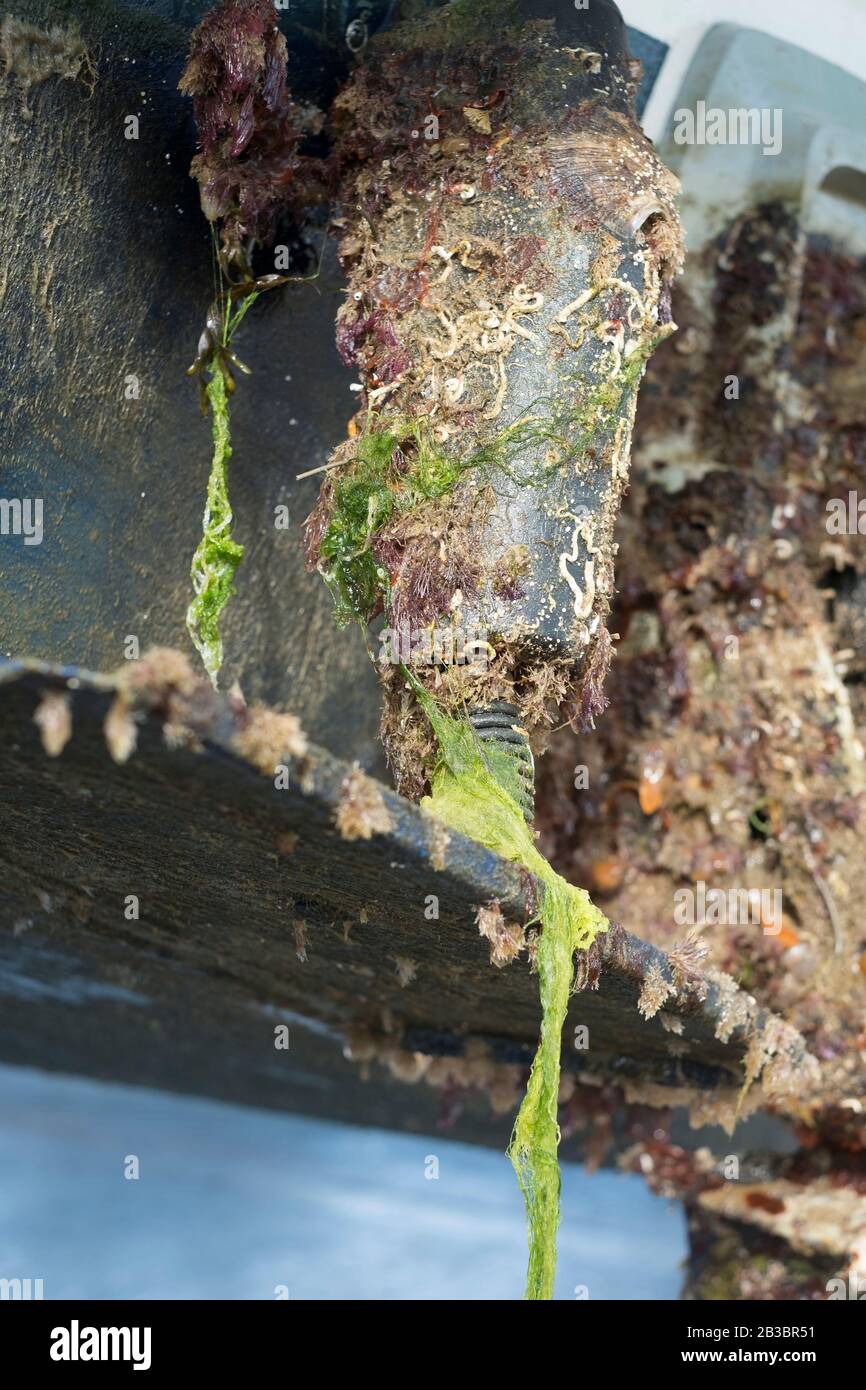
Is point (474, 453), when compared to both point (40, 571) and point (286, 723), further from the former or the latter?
point (286, 723)

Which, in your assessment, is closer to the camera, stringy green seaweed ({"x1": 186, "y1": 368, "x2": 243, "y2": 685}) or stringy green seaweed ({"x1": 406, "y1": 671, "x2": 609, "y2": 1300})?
stringy green seaweed ({"x1": 406, "y1": 671, "x2": 609, "y2": 1300})

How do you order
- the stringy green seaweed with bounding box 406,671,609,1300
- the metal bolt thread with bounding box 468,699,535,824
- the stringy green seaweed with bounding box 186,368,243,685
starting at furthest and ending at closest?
the stringy green seaweed with bounding box 186,368,243,685
the metal bolt thread with bounding box 468,699,535,824
the stringy green seaweed with bounding box 406,671,609,1300

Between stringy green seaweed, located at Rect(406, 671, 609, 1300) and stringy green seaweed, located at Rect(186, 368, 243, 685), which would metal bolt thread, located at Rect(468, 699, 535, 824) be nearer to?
stringy green seaweed, located at Rect(406, 671, 609, 1300)

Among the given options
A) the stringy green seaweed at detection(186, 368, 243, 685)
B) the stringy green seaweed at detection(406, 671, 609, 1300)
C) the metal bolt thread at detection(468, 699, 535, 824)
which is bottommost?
the stringy green seaweed at detection(406, 671, 609, 1300)

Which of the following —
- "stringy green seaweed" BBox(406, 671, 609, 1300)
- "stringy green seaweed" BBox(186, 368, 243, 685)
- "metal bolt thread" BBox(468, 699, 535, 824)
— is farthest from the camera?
"stringy green seaweed" BBox(186, 368, 243, 685)

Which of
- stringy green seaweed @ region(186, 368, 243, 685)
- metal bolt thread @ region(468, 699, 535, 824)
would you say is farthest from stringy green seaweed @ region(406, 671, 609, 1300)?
stringy green seaweed @ region(186, 368, 243, 685)
